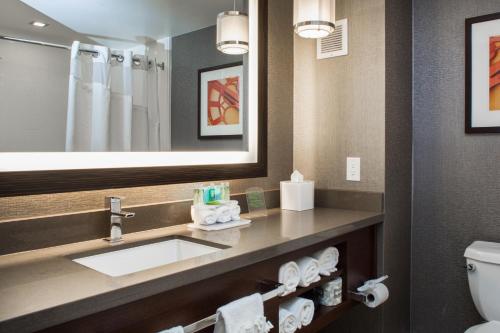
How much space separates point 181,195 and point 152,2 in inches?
30.3

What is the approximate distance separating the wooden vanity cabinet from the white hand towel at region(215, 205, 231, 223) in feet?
1.07

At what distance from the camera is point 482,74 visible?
80.2 inches

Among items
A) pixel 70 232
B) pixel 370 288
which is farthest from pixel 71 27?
pixel 370 288

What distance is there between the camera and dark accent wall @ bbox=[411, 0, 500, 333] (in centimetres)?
204

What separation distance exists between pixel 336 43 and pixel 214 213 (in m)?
1.14

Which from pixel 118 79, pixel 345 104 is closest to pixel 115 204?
pixel 118 79

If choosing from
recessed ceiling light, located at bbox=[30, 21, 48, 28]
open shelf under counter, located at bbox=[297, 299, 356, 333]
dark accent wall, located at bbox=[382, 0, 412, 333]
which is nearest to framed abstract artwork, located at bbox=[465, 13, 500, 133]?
dark accent wall, located at bbox=[382, 0, 412, 333]

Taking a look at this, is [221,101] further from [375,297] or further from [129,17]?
[375,297]

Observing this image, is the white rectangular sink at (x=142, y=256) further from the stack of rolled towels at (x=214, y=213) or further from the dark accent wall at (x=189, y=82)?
the dark accent wall at (x=189, y=82)

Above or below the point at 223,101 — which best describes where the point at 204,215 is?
below

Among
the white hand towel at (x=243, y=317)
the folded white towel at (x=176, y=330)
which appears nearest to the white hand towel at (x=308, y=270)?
the white hand towel at (x=243, y=317)

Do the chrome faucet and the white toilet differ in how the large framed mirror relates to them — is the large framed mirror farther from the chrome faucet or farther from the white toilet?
the white toilet

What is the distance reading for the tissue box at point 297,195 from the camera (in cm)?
199

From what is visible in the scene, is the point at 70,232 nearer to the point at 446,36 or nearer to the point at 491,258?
the point at 491,258
